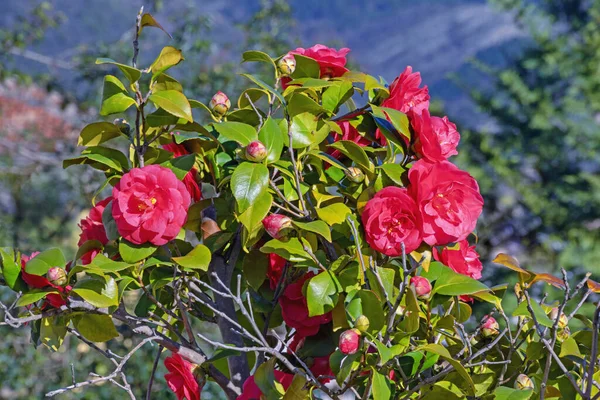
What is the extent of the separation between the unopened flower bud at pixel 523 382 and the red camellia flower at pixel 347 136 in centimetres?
29

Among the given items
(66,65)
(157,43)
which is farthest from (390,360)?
(157,43)

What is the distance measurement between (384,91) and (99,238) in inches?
13.6

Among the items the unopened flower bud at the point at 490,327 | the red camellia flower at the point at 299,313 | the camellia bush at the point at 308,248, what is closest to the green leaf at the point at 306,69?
the camellia bush at the point at 308,248

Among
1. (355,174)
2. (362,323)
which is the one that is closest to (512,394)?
(362,323)

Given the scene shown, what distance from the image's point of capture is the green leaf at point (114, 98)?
708mm

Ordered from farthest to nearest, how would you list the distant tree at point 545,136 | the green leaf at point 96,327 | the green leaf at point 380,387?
1. the distant tree at point 545,136
2. the green leaf at point 96,327
3. the green leaf at point 380,387

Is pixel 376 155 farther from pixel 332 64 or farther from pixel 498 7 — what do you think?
pixel 498 7

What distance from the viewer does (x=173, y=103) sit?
712mm

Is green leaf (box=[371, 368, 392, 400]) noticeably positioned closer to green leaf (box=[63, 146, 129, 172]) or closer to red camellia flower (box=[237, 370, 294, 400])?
red camellia flower (box=[237, 370, 294, 400])

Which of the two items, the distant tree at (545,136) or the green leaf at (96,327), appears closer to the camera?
the green leaf at (96,327)

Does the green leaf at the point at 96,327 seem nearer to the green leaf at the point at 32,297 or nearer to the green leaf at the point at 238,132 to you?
the green leaf at the point at 32,297

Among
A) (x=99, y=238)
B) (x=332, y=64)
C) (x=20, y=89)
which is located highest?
(x=332, y=64)

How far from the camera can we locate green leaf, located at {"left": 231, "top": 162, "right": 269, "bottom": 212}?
0.67 m

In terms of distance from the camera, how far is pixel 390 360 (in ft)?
2.25
